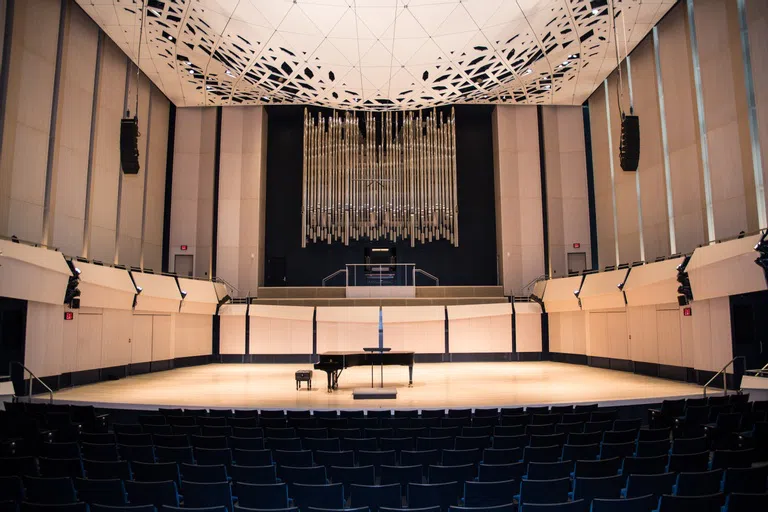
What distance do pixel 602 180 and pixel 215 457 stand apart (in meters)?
17.7

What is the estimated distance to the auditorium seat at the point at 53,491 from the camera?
3400 mm

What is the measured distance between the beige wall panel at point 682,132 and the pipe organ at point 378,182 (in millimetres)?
7920

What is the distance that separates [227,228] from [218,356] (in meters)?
4.98

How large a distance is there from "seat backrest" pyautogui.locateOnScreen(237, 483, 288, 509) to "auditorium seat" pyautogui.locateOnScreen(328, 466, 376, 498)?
626 millimetres

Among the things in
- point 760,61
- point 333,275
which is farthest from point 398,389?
point 760,61

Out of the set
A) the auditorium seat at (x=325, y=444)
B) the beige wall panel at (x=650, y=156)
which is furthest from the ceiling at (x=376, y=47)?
the auditorium seat at (x=325, y=444)

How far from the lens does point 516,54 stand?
16.1 meters

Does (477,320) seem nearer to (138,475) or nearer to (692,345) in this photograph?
(692,345)

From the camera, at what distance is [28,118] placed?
→ 12.2m

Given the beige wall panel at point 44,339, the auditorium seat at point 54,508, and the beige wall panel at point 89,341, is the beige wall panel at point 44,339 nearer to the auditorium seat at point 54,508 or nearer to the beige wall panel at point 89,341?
the beige wall panel at point 89,341

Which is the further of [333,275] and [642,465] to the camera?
[333,275]

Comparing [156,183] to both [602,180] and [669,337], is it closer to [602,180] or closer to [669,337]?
[602,180]

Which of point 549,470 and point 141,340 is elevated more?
point 141,340

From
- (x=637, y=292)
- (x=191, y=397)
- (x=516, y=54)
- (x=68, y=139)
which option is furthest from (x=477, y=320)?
(x=68, y=139)
